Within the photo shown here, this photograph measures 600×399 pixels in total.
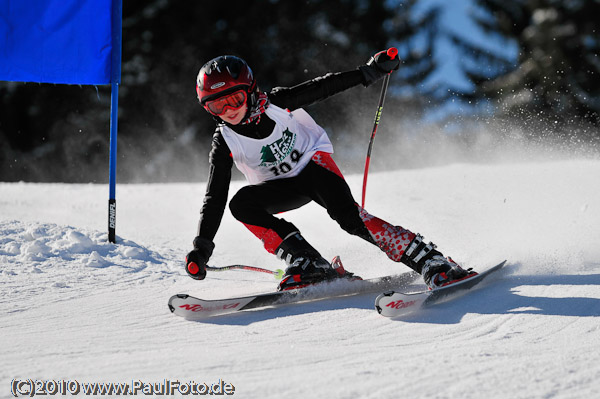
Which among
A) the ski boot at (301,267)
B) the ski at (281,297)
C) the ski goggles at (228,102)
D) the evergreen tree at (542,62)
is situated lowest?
the ski at (281,297)

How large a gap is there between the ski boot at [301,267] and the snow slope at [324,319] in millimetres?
180

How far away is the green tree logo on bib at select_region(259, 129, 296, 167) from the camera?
9.92 ft

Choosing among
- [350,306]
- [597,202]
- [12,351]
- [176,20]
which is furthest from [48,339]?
[176,20]

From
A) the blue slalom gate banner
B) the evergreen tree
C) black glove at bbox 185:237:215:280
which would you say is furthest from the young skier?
the evergreen tree

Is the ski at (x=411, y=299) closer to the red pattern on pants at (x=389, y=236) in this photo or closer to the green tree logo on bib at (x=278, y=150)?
the red pattern on pants at (x=389, y=236)

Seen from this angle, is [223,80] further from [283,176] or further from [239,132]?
[283,176]

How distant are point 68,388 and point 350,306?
122 cm

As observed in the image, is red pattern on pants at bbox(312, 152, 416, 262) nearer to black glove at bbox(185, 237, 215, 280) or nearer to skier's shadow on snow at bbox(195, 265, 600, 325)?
skier's shadow on snow at bbox(195, 265, 600, 325)

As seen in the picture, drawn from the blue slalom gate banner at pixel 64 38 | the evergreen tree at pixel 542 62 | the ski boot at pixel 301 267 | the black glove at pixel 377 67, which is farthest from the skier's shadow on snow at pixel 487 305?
the evergreen tree at pixel 542 62

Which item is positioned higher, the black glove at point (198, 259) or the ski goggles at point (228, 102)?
the ski goggles at point (228, 102)

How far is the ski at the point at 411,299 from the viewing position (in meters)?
2.35

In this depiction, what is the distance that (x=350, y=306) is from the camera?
2.62 meters

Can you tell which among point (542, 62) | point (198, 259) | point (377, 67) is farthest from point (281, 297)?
point (542, 62)

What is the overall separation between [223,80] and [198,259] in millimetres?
794
